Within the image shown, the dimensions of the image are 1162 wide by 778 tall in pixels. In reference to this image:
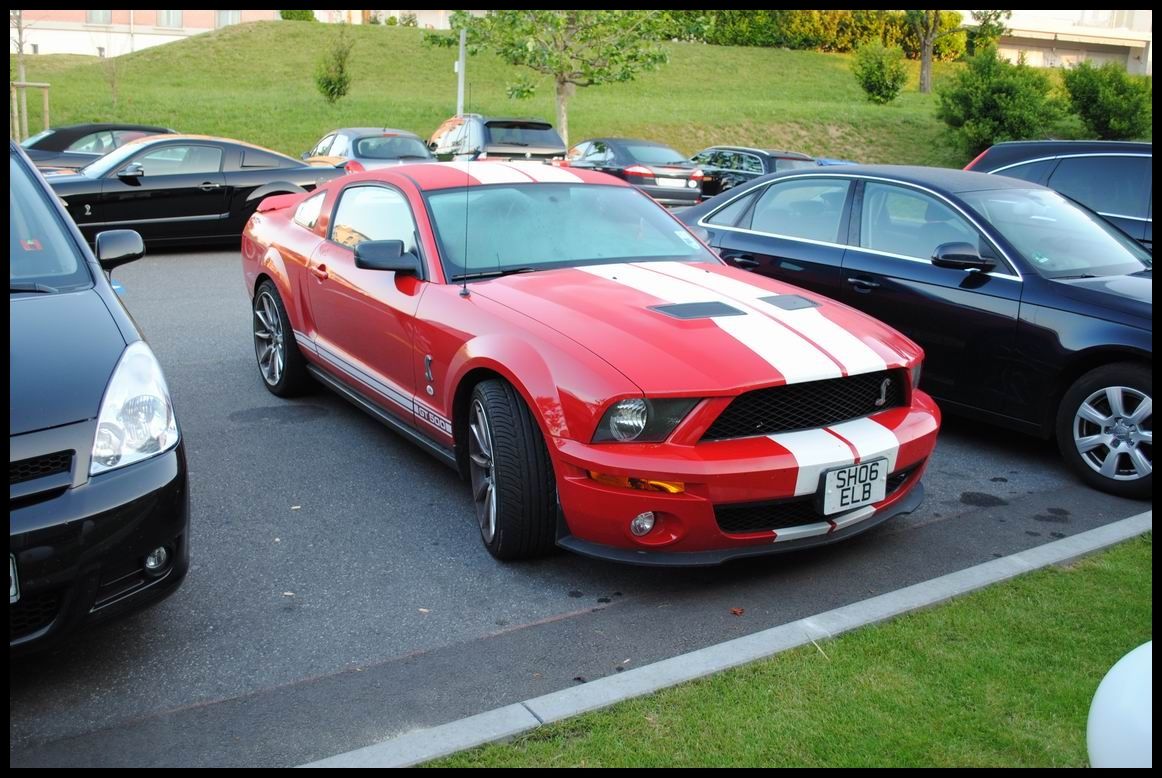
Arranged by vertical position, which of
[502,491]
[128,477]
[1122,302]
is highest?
[1122,302]

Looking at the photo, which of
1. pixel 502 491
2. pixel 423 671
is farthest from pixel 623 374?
pixel 423 671

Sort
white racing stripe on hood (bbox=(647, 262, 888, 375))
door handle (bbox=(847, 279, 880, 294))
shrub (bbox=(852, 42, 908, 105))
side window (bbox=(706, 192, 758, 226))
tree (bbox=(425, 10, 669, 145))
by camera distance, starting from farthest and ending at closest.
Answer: shrub (bbox=(852, 42, 908, 105)), tree (bbox=(425, 10, 669, 145)), side window (bbox=(706, 192, 758, 226)), door handle (bbox=(847, 279, 880, 294)), white racing stripe on hood (bbox=(647, 262, 888, 375))

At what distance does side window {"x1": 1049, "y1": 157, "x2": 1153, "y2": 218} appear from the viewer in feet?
27.1

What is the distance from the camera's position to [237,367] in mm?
7531

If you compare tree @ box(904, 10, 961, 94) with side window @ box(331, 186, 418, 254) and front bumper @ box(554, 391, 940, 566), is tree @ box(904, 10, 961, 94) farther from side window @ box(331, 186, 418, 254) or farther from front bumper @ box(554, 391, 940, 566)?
front bumper @ box(554, 391, 940, 566)

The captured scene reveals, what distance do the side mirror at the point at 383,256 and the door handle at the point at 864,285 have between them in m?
2.82

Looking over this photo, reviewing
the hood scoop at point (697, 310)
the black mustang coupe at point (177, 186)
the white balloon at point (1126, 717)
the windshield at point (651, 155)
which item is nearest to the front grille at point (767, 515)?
the hood scoop at point (697, 310)

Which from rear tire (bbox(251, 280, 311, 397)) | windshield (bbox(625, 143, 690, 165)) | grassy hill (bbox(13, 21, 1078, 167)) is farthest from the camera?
grassy hill (bbox(13, 21, 1078, 167))

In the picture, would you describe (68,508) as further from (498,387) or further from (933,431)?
(933,431)

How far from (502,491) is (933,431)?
1.83m

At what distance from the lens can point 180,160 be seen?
12.5 meters

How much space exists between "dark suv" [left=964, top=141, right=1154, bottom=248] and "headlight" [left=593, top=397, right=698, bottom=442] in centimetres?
533

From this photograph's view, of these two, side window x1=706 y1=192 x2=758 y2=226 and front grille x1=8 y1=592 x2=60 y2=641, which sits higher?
side window x1=706 y1=192 x2=758 y2=226

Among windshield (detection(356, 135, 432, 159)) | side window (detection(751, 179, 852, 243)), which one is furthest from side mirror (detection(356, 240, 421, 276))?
windshield (detection(356, 135, 432, 159))
